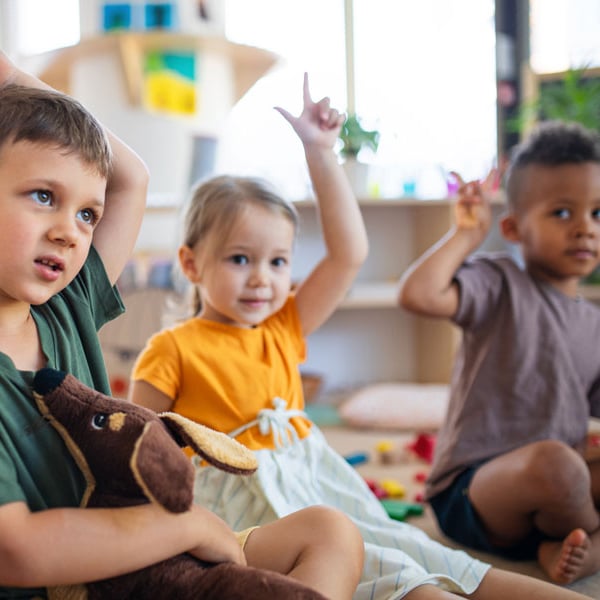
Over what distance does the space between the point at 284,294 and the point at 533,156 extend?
0.61m

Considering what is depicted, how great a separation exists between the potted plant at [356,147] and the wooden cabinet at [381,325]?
0.75 feet

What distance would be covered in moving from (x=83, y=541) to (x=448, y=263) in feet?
2.86

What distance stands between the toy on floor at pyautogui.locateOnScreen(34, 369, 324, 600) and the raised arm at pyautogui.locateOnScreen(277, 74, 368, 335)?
0.53m

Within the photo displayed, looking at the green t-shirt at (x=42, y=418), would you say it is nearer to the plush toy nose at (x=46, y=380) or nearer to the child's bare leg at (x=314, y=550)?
the plush toy nose at (x=46, y=380)

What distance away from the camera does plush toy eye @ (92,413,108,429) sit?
2.05 feet

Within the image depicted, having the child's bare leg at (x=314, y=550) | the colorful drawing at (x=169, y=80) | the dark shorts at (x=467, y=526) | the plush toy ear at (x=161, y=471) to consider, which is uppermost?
the colorful drawing at (x=169, y=80)

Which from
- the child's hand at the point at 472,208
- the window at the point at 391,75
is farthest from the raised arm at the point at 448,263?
the window at the point at 391,75

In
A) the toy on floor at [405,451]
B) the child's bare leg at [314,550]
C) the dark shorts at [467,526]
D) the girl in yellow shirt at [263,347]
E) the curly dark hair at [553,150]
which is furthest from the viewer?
the toy on floor at [405,451]

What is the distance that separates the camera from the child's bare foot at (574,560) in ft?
3.67

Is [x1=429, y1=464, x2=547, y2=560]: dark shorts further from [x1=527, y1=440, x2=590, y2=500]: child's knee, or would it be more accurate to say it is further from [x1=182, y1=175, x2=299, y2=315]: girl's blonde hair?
[x1=182, y1=175, x2=299, y2=315]: girl's blonde hair

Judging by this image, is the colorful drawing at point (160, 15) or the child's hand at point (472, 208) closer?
the child's hand at point (472, 208)

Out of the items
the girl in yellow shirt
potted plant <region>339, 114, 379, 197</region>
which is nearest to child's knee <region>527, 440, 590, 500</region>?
the girl in yellow shirt

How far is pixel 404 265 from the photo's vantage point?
321cm

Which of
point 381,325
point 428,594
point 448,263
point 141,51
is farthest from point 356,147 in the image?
point 428,594
